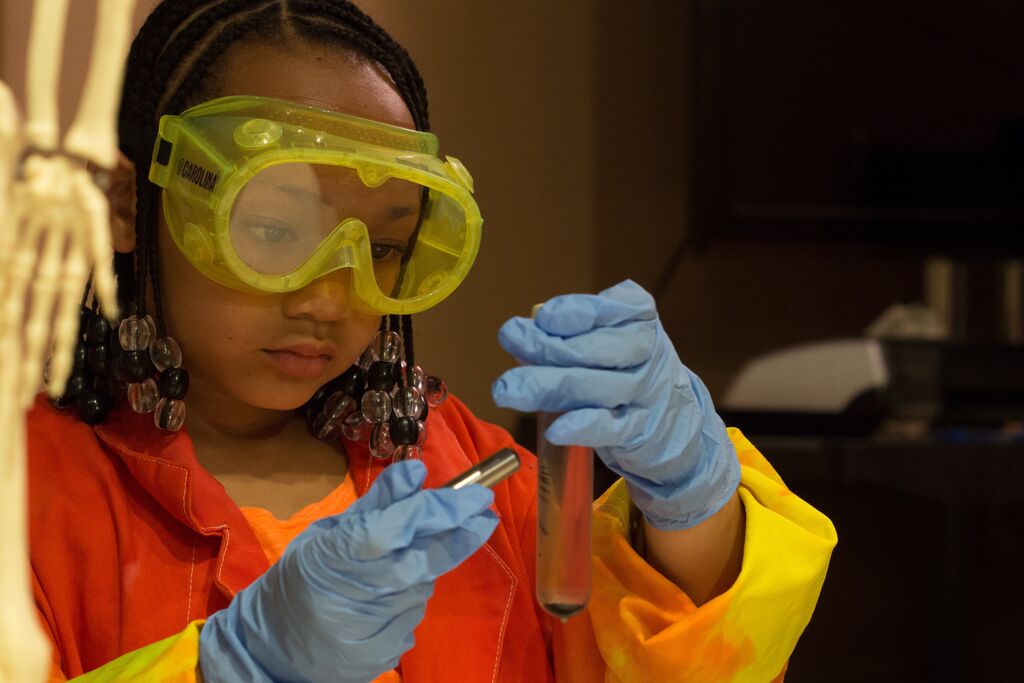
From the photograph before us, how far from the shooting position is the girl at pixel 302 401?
832 millimetres

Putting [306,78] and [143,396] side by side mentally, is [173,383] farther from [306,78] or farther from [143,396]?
[306,78]

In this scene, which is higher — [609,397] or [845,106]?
[845,106]

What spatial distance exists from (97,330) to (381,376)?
238mm

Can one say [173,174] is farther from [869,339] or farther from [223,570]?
[869,339]

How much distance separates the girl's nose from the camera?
2.98 ft

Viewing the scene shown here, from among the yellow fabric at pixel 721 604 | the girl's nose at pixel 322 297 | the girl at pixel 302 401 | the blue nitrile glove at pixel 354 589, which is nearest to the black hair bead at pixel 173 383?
the girl at pixel 302 401

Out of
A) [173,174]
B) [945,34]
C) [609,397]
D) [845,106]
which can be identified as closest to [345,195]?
[173,174]

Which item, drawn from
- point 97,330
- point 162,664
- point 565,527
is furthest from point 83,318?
point 565,527

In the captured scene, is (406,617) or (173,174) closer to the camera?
(406,617)

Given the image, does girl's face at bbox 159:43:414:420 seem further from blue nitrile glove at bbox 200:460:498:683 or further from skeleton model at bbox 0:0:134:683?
skeleton model at bbox 0:0:134:683

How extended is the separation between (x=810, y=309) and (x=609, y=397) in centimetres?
172

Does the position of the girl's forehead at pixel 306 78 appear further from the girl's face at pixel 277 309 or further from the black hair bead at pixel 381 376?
the black hair bead at pixel 381 376

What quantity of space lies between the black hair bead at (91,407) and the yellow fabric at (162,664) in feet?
0.78

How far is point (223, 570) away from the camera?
35.6 inches
